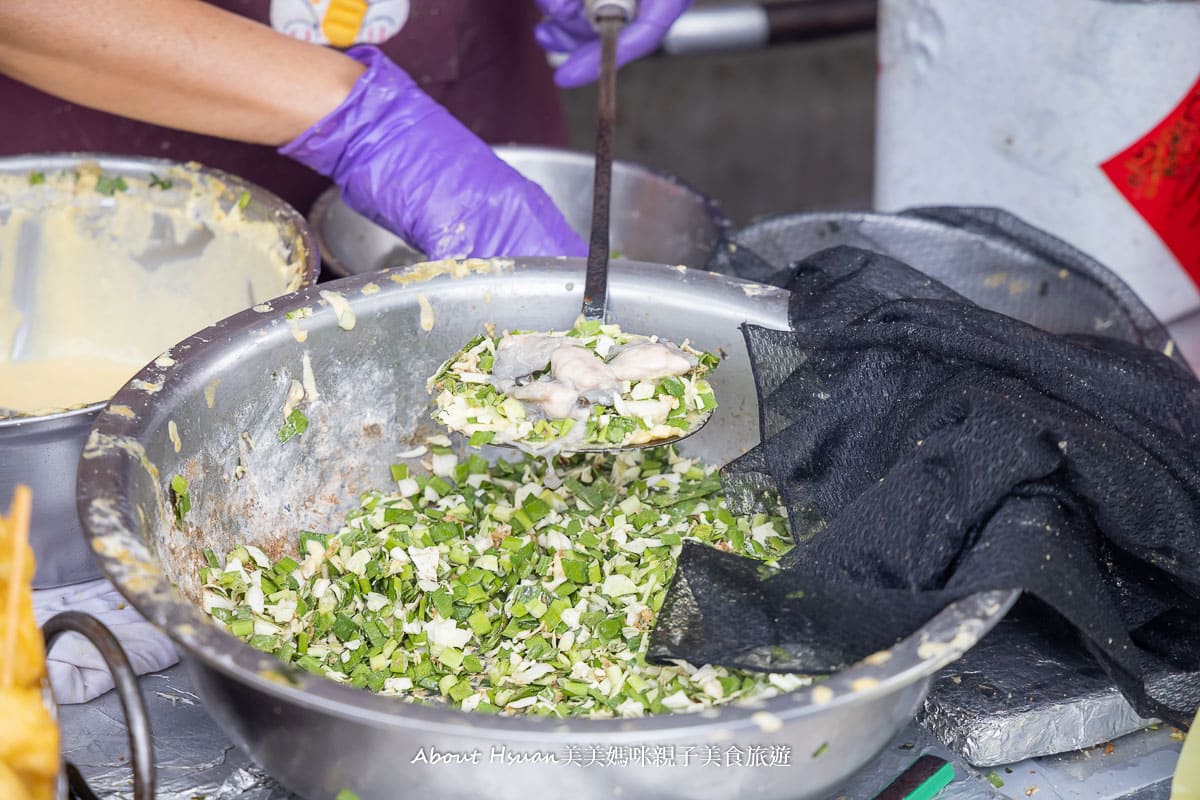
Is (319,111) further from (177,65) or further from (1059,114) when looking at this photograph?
(1059,114)

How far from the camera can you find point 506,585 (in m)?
1.23

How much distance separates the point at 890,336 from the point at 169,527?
29.8 inches

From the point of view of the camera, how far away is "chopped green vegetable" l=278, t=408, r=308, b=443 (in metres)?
1.27

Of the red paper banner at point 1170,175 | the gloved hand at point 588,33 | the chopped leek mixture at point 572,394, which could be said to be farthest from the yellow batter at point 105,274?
the red paper banner at point 1170,175

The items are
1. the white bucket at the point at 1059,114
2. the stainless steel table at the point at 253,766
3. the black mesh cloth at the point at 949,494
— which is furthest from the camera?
the white bucket at the point at 1059,114

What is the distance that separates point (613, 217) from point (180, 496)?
1.01 metres

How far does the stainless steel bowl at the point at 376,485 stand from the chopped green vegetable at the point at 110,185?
0.51 meters

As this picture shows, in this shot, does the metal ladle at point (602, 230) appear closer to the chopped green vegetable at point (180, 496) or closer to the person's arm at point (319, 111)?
the person's arm at point (319, 111)

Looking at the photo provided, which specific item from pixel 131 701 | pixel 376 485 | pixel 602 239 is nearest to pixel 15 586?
pixel 131 701

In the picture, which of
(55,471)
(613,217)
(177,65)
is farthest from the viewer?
(613,217)

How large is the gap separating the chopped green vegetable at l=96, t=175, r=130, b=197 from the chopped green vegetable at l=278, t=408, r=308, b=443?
1.85 feet

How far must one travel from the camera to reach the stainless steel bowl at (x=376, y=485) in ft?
2.63

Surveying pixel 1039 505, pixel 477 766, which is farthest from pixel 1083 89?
pixel 477 766

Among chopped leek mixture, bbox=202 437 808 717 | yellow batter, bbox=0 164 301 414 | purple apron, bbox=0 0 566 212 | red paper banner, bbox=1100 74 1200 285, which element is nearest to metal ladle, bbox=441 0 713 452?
chopped leek mixture, bbox=202 437 808 717
